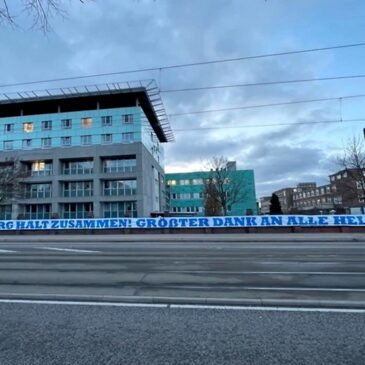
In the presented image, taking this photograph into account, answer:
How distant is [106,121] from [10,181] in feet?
50.2

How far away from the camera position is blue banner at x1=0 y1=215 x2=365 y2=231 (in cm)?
2447

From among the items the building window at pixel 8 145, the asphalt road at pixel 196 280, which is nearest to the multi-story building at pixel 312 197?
the building window at pixel 8 145

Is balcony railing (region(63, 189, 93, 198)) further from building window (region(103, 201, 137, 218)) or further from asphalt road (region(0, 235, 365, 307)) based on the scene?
asphalt road (region(0, 235, 365, 307))

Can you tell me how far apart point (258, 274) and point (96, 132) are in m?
40.6

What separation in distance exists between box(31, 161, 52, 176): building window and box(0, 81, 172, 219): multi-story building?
5 centimetres

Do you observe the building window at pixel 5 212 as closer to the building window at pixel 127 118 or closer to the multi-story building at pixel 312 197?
the building window at pixel 127 118

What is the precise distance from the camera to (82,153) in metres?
44.6

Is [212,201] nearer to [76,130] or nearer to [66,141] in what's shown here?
[76,130]

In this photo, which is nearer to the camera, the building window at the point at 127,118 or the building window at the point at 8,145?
the building window at the point at 127,118

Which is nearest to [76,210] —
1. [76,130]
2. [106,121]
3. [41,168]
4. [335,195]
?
[41,168]

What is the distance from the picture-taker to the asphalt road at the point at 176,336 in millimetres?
3576

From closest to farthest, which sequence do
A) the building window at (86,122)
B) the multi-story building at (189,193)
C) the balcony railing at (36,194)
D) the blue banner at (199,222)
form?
the blue banner at (199,222), the balcony railing at (36,194), the building window at (86,122), the multi-story building at (189,193)

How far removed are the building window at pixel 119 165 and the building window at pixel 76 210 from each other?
19.2 feet

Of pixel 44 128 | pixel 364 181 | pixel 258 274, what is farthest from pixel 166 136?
pixel 258 274
